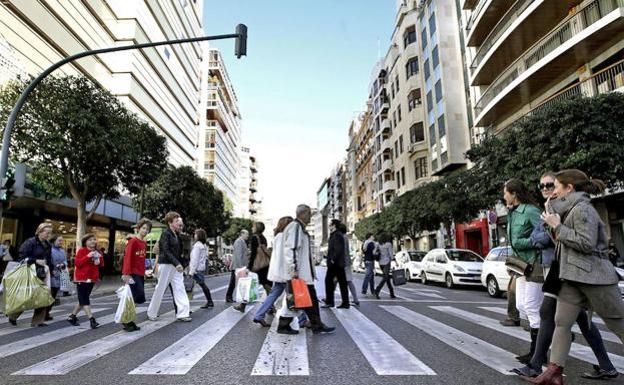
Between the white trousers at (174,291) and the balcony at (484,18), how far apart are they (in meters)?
23.6

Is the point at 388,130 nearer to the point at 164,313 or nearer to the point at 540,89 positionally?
the point at 540,89

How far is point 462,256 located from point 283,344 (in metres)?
13.2

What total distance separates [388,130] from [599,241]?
47.2 m

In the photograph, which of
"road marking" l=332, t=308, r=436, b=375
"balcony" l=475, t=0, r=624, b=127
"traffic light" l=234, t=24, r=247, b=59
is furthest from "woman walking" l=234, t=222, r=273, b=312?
"balcony" l=475, t=0, r=624, b=127

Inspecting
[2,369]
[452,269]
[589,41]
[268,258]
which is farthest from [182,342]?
[589,41]

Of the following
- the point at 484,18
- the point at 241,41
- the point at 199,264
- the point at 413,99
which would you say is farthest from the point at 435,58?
the point at 199,264

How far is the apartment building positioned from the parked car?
44043 millimetres

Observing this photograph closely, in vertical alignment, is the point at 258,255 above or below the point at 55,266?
above

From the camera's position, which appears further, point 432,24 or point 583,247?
point 432,24

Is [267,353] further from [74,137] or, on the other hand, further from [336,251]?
[74,137]

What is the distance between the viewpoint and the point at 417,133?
38219mm

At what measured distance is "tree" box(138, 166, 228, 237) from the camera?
3063 centimetres

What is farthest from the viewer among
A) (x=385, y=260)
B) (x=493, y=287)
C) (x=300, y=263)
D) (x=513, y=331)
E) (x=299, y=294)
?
(x=493, y=287)

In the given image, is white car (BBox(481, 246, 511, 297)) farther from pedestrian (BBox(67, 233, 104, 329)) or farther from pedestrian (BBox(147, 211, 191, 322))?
pedestrian (BBox(67, 233, 104, 329))
